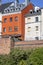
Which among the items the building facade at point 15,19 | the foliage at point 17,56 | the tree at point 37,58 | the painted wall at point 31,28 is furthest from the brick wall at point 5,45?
the building facade at point 15,19

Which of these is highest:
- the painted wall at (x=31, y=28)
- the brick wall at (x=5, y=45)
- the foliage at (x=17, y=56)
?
the painted wall at (x=31, y=28)

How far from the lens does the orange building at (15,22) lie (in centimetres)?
7325

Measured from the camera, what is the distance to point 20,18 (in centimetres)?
7362

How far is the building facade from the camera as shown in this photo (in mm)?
73375

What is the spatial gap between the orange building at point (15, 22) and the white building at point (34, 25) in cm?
128

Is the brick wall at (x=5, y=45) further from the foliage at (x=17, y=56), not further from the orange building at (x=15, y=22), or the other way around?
the orange building at (x=15, y=22)

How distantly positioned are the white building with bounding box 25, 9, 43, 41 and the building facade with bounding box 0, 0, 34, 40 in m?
1.44

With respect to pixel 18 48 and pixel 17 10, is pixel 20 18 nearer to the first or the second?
Result: pixel 17 10

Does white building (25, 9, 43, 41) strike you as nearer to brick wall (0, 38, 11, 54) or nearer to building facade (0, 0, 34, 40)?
building facade (0, 0, 34, 40)

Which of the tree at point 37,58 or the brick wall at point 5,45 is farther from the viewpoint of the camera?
the brick wall at point 5,45

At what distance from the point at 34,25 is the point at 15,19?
5881 mm

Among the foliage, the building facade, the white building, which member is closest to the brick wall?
the foliage

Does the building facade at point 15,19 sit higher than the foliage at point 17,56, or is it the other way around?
the building facade at point 15,19

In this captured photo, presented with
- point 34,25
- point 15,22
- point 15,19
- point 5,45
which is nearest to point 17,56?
point 5,45
